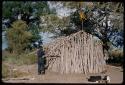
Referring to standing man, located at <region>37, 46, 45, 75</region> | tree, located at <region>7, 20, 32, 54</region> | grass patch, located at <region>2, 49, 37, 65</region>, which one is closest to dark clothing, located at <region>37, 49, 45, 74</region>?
standing man, located at <region>37, 46, 45, 75</region>

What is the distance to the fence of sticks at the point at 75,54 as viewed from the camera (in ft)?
32.4

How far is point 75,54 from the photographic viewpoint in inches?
394

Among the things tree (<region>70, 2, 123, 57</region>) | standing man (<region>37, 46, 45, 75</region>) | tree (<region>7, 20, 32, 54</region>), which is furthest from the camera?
tree (<region>70, 2, 123, 57</region>)

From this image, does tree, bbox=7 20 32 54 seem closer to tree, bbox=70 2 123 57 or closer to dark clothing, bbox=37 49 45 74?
dark clothing, bbox=37 49 45 74

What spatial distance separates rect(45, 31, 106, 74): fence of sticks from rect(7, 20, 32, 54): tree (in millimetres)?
862

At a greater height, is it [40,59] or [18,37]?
[18,37]

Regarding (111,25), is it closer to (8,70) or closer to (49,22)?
(49,22)

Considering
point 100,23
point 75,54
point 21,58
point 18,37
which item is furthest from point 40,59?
point 100,23

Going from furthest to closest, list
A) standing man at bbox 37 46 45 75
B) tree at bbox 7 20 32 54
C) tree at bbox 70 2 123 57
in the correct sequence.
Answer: tree at bbox 70 2 123 57, standing man at bbox 37 46 45 75, tree at bbox 7 20 32 54

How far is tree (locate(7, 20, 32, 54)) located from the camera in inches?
344

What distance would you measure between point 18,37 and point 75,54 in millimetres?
2046

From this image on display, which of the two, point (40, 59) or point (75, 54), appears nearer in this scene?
point (75, 54)

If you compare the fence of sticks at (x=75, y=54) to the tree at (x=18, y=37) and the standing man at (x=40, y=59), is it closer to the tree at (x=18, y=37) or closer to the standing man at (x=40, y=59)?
the standing man at (x=40, y=59)

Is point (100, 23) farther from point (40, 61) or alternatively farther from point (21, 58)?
point (21, 58)
